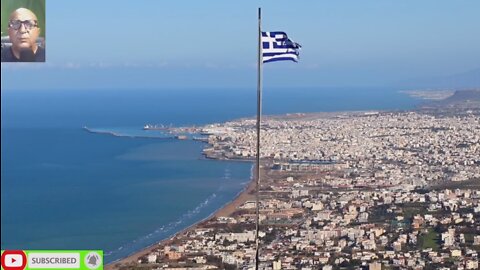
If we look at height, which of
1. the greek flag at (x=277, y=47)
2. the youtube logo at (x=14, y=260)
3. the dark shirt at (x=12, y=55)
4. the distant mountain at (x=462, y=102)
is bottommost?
the youtube logo at (x=14, y=260)

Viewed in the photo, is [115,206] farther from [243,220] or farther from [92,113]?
[92,113]

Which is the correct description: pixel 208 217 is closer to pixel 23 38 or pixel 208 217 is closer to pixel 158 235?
pixel 158 235

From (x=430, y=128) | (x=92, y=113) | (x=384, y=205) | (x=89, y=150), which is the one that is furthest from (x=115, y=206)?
(x=92, y=113)

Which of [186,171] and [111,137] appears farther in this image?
[111,137]

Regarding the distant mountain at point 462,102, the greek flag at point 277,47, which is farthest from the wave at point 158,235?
the distant mountain at point 462,102

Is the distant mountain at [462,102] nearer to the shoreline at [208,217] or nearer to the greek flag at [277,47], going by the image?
the shoreline at [208,217]

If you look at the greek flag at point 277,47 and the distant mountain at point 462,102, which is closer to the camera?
the greek flag at point 277,47

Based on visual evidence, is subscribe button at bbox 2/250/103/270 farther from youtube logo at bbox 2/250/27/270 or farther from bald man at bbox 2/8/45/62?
bald man at bbox 2/8/45/62

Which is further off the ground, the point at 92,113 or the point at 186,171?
the point at 92,113
